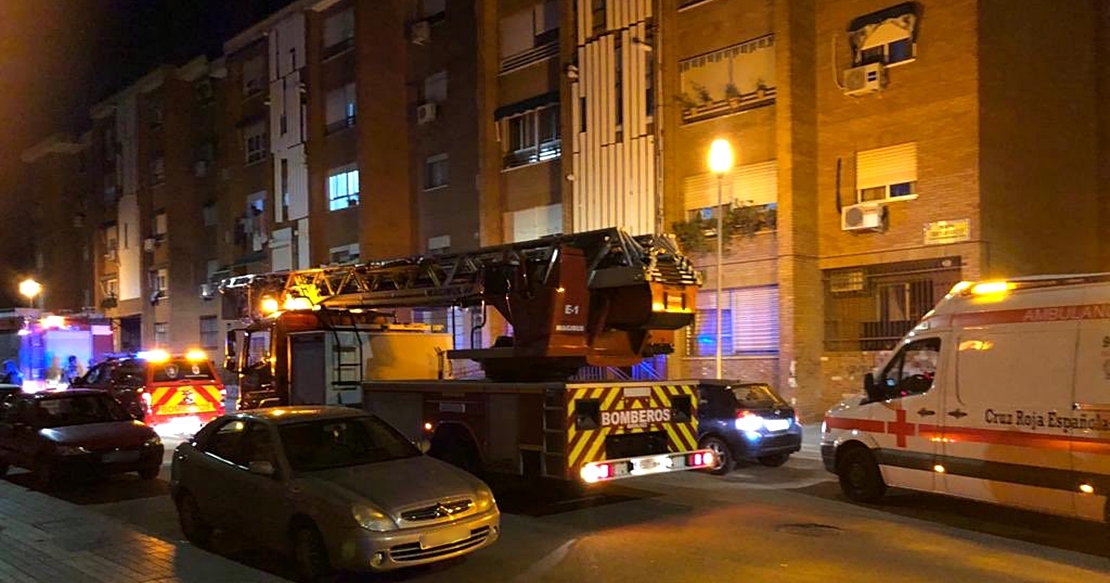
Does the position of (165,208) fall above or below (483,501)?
above

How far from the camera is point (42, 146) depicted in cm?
5428

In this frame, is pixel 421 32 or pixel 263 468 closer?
pixel 263 468

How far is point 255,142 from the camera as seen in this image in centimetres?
3712

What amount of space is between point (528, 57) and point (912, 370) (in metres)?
18.0

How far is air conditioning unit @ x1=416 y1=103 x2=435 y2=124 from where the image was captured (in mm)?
29344

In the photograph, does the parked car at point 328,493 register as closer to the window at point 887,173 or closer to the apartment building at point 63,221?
the window at point 887,173

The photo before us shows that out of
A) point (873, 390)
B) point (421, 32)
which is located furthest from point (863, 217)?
point (421, 32)

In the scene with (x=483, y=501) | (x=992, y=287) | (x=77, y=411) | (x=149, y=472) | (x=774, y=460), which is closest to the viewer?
(x=483, y=501)

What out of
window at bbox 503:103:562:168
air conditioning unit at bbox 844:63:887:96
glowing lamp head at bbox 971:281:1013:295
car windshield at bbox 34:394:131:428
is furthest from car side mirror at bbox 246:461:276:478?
window at bbox 503:103:562:168

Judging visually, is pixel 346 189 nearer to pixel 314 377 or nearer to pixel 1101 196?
pixel 314 377

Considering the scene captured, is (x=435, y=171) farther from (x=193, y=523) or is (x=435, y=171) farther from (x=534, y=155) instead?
(x=193, y=523)

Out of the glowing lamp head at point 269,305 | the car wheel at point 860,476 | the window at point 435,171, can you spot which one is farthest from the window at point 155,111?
the car wheel at point 860,476

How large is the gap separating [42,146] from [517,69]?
40039 millimetres

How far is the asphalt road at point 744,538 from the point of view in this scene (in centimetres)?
764
